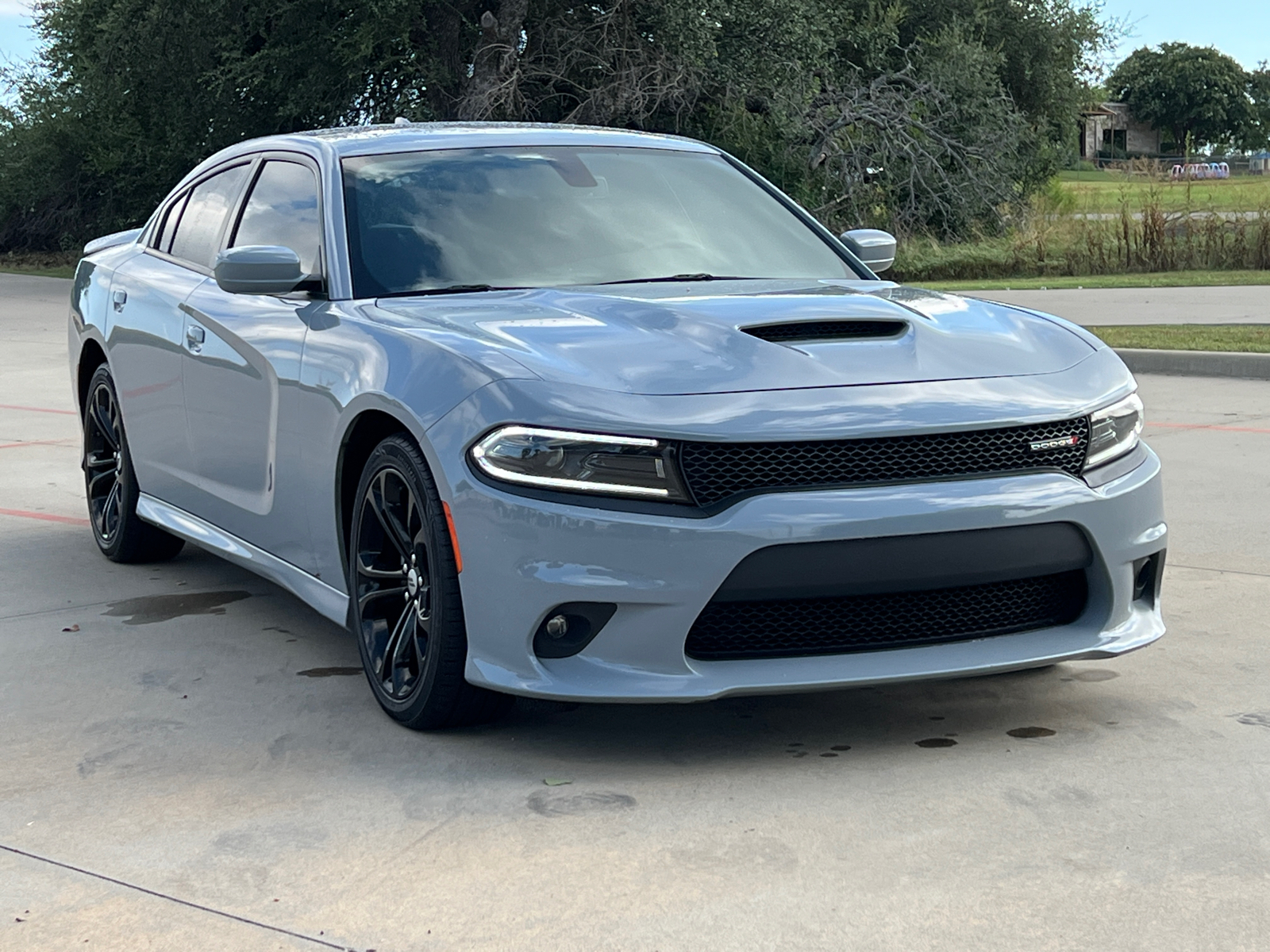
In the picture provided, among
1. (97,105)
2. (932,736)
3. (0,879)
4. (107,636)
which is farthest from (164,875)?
(97,105)

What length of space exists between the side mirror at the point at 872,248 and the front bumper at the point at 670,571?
1909 millimetres

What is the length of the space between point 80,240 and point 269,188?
100 feet

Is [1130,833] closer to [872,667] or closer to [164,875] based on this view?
[872,667]

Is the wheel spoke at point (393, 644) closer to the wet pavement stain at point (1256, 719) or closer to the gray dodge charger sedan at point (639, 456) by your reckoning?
the gray dodge charger sedan at point (639, 456)

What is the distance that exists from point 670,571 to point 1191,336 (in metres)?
11.4

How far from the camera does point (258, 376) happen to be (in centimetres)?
512

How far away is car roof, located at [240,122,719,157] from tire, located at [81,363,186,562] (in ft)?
4.51

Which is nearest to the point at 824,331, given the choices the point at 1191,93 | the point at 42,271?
the point at 42,271

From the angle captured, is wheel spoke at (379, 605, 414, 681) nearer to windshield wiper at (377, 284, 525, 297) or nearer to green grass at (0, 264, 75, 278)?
windshield wiper at (377, 284, 525, 297)

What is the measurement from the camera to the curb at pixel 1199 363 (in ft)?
41.3

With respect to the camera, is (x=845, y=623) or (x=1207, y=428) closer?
(x=845, y=623)

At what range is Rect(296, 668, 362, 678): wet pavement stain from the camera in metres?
4.96

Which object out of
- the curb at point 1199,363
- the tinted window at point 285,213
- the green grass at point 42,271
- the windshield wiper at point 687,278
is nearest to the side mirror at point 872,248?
the windshield wiper at point 687,278

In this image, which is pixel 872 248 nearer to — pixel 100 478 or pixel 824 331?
pixel 824 331
